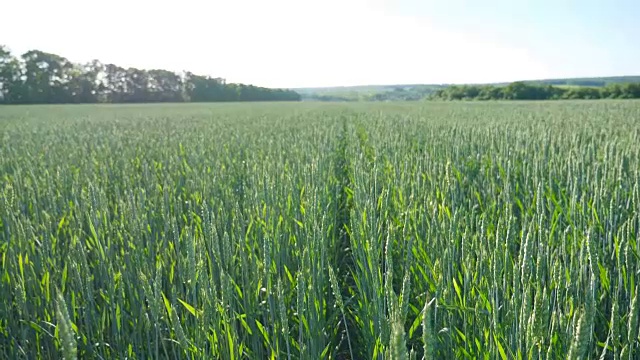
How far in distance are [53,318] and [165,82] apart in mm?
62998

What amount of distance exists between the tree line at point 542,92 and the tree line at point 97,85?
28.6 meters

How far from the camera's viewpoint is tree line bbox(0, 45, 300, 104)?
44969mm

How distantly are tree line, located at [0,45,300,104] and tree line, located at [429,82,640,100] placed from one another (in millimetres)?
28640

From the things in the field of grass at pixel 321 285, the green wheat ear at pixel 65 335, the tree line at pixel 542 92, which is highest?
the tree line at pixel 542 92

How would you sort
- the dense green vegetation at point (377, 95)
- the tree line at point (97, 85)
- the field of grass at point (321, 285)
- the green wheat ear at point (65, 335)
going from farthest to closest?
the dense green vegetation at point (377, 95) → the tree line at point (97, 85) → the field of grass at point (321, 285) → the green wheat ear at point (65, 335)

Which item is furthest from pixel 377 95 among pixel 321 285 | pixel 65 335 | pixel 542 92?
pixel 65 335

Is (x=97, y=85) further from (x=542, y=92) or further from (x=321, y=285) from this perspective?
(x=321, y=285)

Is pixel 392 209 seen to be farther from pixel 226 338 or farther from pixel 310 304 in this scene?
pixel 226 338

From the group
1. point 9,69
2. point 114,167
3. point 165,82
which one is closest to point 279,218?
point 114,167

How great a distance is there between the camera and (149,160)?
5078 millimetres

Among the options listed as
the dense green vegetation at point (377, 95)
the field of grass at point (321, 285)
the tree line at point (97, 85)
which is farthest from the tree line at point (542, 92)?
the field of grass at point (321, 285)

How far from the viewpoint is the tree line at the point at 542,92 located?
158 feet

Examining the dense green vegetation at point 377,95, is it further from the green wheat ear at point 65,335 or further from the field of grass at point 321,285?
the green wheat ear at point 65,335

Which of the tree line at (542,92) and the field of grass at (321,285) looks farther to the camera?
the tree line at (542,92)
